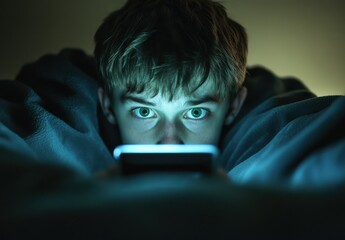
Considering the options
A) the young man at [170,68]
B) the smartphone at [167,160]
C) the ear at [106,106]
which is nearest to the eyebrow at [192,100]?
the young man at [170,68]

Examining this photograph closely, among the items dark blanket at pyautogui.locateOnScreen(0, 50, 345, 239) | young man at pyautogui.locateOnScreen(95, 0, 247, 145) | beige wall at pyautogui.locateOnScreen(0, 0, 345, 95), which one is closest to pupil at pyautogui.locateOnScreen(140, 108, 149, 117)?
young man at pyautogui.locateOnScreen(95, 0, 247, 145)

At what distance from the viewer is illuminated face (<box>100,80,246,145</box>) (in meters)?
0.86

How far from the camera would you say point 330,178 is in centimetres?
46

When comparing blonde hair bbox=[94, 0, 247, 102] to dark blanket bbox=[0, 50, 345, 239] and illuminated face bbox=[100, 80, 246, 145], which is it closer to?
illuminated face bbox=[100, 80, 246, 145]

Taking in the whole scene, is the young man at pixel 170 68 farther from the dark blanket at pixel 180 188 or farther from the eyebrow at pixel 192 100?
the dark blanket at pixel 180 188

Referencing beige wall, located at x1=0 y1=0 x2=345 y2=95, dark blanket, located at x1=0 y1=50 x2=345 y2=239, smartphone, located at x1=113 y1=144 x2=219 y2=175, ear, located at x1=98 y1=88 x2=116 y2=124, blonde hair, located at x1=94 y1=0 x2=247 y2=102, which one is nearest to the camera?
dark blanket, located at x1=0 y1=50 x2=345 y2=239

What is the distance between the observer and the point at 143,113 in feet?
3.01

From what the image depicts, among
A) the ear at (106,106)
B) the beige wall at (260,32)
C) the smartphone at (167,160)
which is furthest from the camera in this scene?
the beige wall at (260,32)

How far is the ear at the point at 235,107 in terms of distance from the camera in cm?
101

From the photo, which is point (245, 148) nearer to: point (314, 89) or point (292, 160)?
point (292, 160)

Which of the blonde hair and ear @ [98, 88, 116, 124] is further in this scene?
ear @ [98, 88, 116, 124]

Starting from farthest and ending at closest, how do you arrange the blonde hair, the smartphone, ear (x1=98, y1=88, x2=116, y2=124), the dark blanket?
ear (x1=98, y1=88, x2=116, y2=124) < the blonde hair < the smartphone < the dark blanket

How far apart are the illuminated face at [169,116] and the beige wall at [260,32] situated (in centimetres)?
32

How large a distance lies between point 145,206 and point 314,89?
38.6 inches
